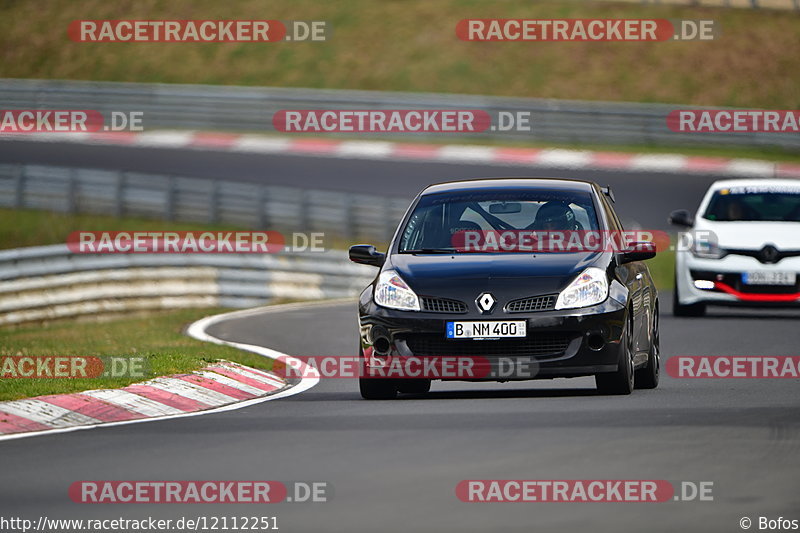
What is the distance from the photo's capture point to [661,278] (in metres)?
28.3

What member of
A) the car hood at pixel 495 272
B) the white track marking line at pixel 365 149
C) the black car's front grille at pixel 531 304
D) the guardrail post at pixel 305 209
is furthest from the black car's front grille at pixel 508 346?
the white track marking line at pixel 365 149

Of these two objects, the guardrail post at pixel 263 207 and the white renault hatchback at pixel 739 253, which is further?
the guardrail post at pixel 263 207

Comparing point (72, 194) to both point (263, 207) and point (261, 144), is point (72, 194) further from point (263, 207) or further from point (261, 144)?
point (261, 144)

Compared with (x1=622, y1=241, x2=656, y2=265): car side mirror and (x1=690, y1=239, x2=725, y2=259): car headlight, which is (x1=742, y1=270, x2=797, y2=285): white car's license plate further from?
(x1=622, y1=241, x2=656, y2=265): car side mirror

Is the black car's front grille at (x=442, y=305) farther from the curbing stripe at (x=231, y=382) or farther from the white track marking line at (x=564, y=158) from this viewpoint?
the white track marking line at (x=564, y=158)

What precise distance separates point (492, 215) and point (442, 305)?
1.20 meters

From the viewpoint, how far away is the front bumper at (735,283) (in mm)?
19000

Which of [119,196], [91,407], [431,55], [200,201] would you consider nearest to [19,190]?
[119,196]

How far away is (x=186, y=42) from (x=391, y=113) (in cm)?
1455

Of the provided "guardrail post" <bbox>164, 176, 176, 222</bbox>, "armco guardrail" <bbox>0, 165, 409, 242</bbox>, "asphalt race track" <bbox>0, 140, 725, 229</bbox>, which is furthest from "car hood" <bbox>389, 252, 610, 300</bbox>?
"asphalt race track" <bbox>0, 140, 725, 229</bbox>

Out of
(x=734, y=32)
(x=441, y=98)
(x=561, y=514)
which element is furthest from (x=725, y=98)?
(x=561, y=514)

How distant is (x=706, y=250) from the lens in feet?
63.4

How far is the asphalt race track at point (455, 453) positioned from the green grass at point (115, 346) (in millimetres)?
1276

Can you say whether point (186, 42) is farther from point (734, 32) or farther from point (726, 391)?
point (726, 391)
